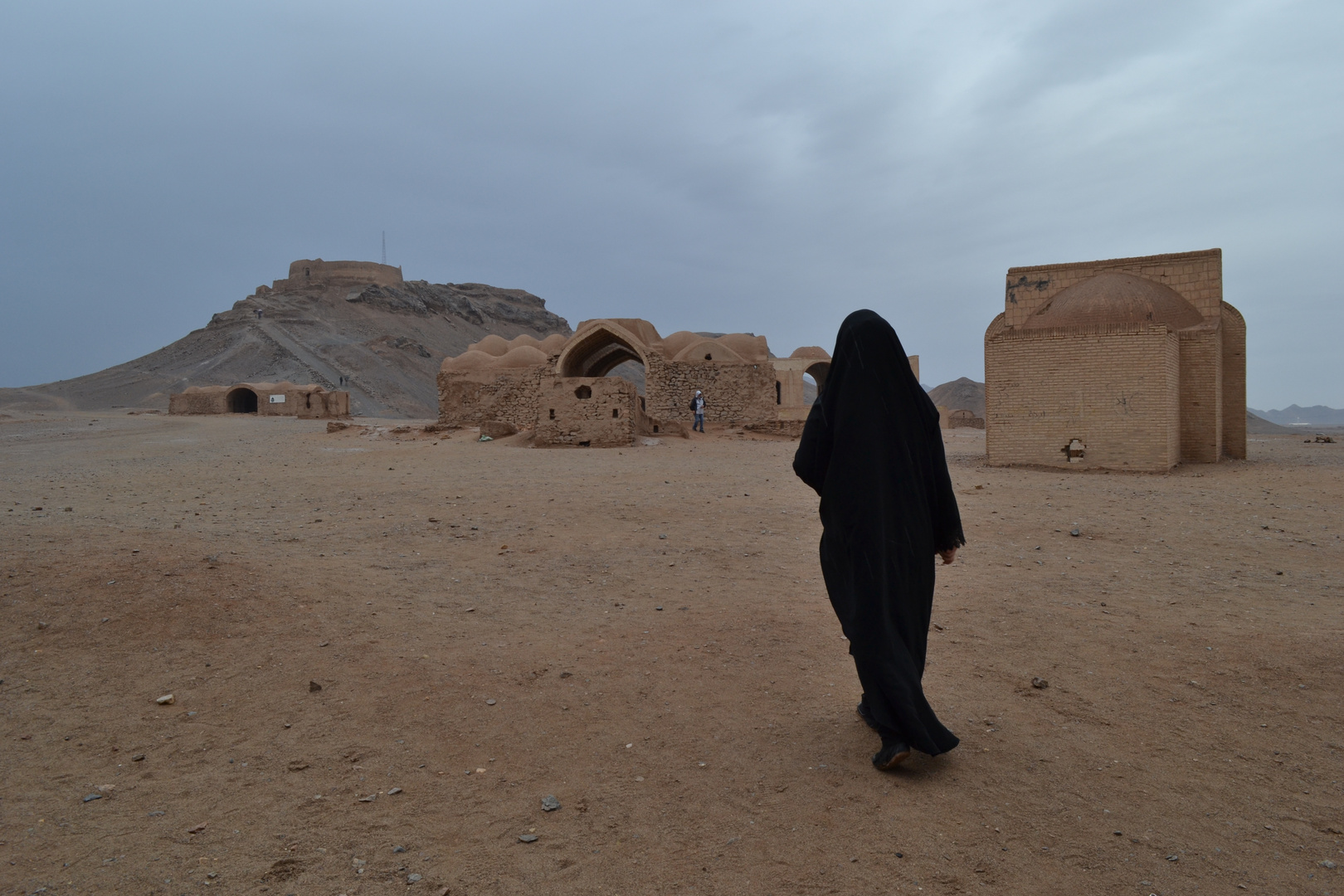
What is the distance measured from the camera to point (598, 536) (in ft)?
21.0

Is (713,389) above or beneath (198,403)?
beneath

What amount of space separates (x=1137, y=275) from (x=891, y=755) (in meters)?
Answer: 13.8

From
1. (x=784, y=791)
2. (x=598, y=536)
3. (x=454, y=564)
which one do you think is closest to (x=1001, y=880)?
(x=784, y=791)

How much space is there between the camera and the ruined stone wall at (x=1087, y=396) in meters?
11.2

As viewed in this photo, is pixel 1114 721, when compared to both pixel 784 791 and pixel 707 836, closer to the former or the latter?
pixel 784 791

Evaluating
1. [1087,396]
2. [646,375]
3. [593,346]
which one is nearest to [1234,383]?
[1087,396]

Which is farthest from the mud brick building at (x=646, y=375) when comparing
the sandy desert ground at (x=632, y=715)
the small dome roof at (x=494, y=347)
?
the sandy desert ground at (x=632, y=715)

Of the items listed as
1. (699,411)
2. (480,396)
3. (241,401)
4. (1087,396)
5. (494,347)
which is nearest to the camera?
(1087,396)

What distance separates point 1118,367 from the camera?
11.4 metres

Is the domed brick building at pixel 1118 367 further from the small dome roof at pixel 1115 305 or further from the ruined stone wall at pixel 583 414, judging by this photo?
the ruined stone wall at pixel 583 414

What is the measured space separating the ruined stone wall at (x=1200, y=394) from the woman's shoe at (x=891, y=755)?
42.0 ft

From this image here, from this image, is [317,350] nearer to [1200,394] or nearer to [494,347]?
[494,347]

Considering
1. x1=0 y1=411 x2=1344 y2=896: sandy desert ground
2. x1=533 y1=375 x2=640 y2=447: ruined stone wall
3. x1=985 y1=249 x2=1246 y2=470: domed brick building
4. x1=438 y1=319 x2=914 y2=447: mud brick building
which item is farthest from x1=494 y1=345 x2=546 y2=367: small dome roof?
x1=0 y1=411 x2=1344 y2=896: sandy desert ground

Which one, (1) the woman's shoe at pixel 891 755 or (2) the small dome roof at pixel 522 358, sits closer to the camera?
(1) the woman's shoe at pixel 891 755
